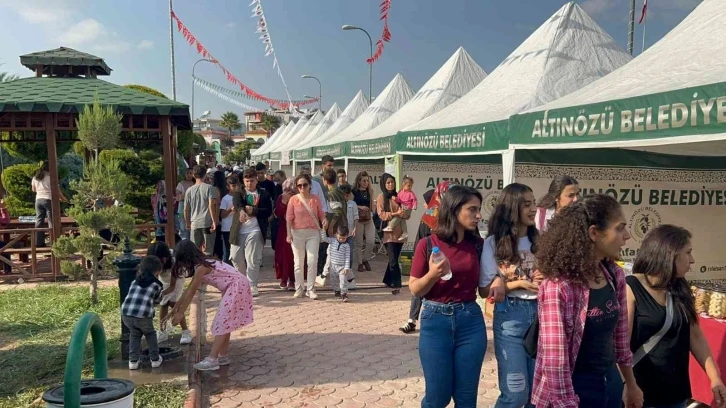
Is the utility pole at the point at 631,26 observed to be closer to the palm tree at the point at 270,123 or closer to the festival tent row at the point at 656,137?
the festival tent row at the point at 656,137

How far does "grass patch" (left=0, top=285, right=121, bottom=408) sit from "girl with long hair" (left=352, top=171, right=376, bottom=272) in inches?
154

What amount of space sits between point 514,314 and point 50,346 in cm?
462

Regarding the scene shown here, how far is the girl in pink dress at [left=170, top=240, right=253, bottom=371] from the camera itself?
15.1 feet

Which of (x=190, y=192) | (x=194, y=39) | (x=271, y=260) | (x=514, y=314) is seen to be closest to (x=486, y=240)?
(x=514, y=314)

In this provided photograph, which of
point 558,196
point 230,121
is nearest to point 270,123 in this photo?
point 230,121

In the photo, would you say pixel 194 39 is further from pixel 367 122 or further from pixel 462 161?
pixel 462 161

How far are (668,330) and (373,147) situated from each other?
27.8 ft

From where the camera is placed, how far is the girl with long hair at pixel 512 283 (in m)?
2.97

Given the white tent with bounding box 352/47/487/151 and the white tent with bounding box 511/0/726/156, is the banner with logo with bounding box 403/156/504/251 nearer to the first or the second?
the white tent with bounding box 352/47/487/151

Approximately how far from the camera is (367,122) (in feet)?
48.6

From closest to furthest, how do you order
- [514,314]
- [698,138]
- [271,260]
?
[514,314] → [698,138] → [271,260]

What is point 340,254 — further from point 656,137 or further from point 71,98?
point 71,98

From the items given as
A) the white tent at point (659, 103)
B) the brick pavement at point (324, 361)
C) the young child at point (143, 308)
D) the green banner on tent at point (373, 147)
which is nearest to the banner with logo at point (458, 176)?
the green banner on tent at point (373, 147)

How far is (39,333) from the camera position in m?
5.84
